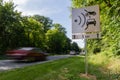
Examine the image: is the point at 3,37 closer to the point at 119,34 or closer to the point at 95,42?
the point at 95,42

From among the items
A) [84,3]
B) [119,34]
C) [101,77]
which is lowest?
[101,77]

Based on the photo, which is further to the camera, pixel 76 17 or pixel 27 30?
pixel 27 30

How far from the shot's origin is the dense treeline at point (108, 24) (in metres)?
18.4

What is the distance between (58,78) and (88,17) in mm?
3554

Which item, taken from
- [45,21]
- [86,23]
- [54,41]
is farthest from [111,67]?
[45,21]

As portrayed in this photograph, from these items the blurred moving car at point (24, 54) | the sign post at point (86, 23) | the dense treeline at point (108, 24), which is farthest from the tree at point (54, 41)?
the sign post at point (86, 23)

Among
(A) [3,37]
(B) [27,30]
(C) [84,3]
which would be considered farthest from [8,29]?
(C) [84,3]

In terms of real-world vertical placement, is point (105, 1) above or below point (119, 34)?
above

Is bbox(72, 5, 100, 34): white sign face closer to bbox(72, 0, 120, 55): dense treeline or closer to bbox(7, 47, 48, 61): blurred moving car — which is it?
bbox(72, 0, 120, 55): dense treeline

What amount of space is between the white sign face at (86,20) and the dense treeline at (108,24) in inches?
217

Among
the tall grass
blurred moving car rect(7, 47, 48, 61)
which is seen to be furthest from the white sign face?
blurred moving car rect(7, 47, 48, 61)

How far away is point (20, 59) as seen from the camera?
20.0m

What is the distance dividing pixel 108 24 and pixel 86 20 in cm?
1122

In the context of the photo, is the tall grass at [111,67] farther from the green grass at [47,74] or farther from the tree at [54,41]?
the tree at [54,41]
